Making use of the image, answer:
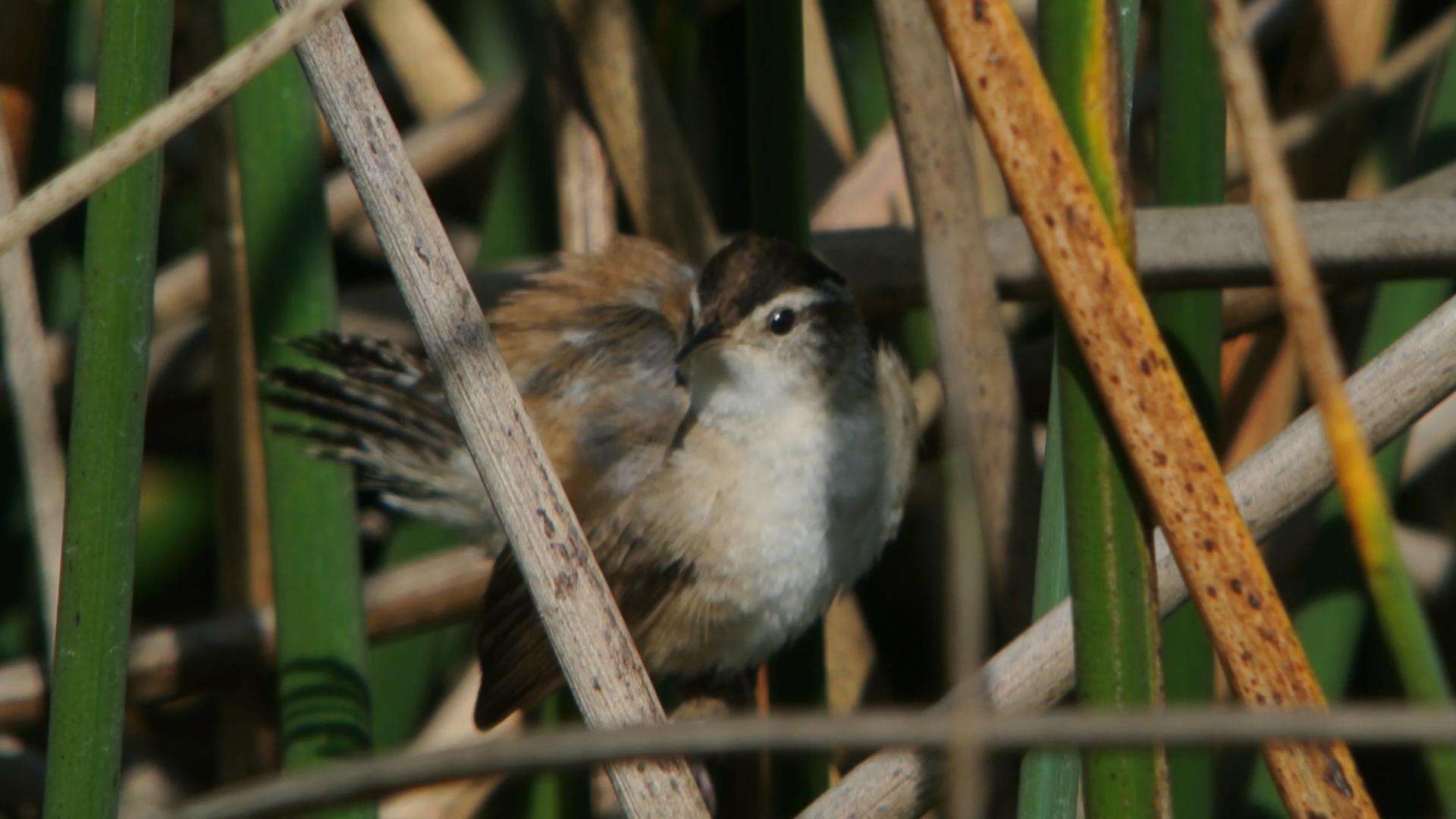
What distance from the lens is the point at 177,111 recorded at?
958mm

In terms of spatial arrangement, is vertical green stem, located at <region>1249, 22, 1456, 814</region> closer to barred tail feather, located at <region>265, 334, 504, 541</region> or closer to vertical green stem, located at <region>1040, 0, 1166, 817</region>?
vertical green stem, located at <region>1040, 0, 1166, 817</region>

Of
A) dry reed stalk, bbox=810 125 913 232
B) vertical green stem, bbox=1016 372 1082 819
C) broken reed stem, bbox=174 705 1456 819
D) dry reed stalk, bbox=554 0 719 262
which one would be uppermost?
dry reed stalk, bbox=810 125 913 232

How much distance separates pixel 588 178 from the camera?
1941 millimetres

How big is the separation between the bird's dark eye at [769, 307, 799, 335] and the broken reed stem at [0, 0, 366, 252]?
34.7 inches

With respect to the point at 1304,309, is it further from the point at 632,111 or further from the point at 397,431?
the point at 397,431

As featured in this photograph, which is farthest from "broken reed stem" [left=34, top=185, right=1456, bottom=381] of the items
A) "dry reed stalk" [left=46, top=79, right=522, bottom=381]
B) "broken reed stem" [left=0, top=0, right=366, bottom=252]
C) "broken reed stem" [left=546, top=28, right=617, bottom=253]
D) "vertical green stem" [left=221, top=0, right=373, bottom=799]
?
"dry reed stalk" [left=46, top=79, right=522, bottom=381]

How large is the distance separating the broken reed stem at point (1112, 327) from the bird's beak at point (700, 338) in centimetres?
78

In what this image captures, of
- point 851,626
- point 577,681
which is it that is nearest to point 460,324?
point 577,681

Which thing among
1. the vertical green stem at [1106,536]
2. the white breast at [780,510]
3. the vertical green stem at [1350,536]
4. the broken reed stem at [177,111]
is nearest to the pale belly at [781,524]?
the white breast at [780,510]

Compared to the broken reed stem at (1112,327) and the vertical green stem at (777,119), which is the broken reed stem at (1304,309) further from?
the vertical green stem at (777,119)

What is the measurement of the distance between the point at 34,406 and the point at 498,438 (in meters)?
0.84

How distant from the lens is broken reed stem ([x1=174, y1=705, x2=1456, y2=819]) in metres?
0.60

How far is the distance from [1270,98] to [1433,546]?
2.86 ft

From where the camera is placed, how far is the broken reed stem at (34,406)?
165 centimetres
